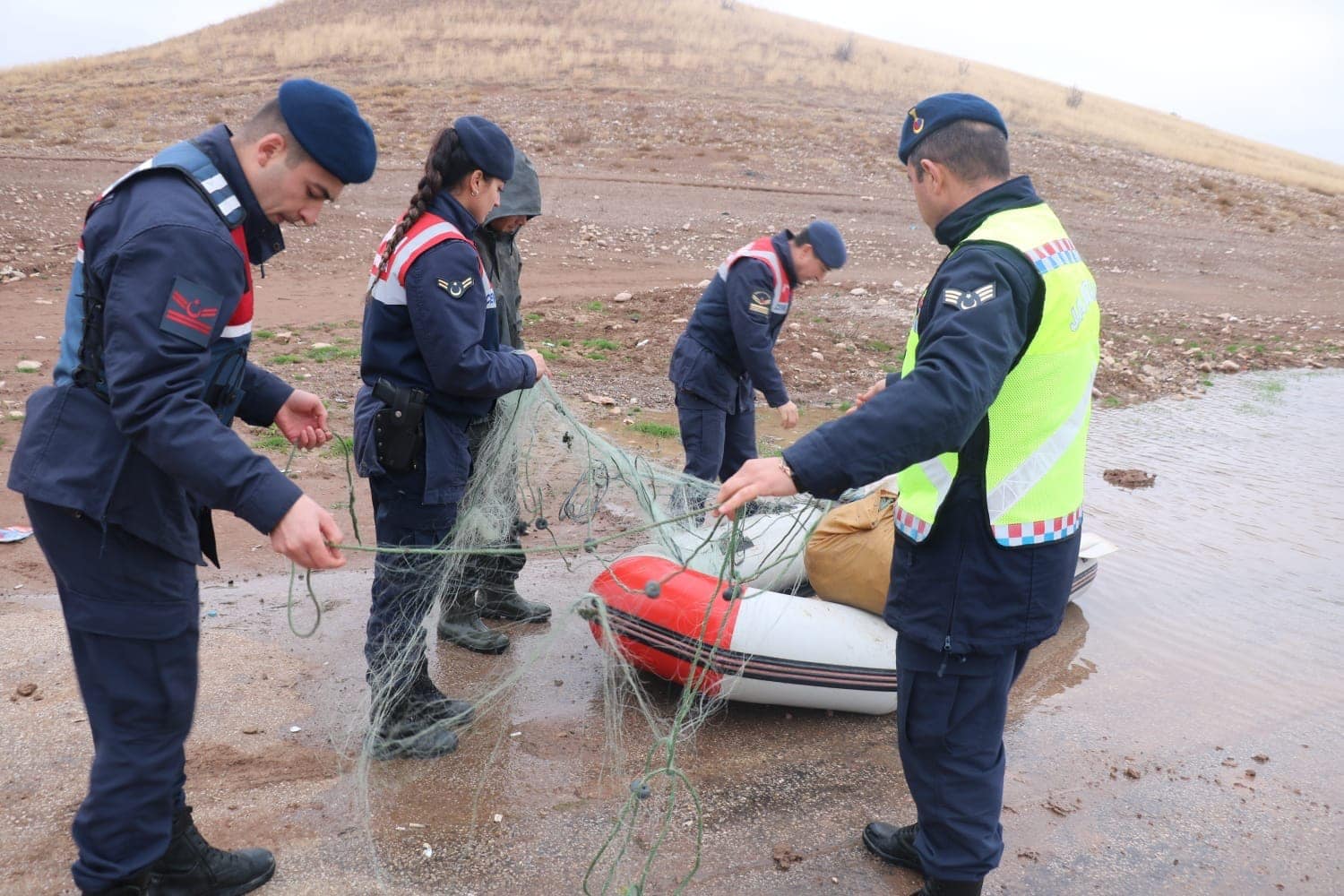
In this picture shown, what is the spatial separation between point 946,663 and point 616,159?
62.0 feet

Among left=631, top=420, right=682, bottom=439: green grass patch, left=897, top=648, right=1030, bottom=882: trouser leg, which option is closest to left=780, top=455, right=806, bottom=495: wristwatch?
left=897, top=648, right=1030, bottom=882: trouser leg

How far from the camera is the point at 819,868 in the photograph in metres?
3.13

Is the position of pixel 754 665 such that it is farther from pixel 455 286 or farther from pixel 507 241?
pixel 507 241

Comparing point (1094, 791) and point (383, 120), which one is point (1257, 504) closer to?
point (1094, 791)

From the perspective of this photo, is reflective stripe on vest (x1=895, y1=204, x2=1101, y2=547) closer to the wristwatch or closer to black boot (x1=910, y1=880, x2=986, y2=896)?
the wristwatch

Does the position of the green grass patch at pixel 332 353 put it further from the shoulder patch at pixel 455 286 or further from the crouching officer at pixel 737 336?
the shoulder patch at pixel 455 286

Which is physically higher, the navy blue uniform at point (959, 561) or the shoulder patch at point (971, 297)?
the shoulder patch at point (971, 297)

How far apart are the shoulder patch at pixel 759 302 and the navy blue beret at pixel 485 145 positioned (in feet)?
6.10

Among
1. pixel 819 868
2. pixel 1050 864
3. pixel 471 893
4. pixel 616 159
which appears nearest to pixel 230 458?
pixel 471 893

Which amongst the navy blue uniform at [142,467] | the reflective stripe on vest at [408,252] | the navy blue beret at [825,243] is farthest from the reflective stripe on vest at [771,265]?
the navy blue uniform at [142,467]

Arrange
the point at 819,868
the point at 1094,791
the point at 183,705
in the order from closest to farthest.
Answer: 1. the point at 183,705
2. the point at 819,868
3. the point at 1094,791

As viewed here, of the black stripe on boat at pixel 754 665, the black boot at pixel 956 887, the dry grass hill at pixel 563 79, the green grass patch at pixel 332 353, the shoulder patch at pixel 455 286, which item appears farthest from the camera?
the dry grass hill at pixel 563 79

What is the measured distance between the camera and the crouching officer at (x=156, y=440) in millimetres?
2074

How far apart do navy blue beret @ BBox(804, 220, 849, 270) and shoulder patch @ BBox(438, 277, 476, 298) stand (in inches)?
93.3
